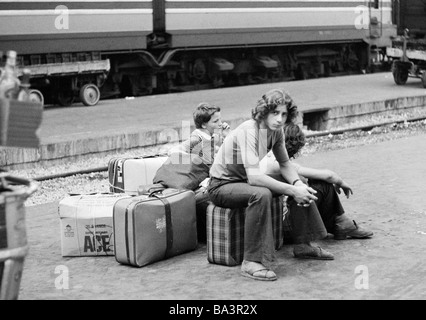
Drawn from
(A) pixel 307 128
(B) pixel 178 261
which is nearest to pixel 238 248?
(B) pixel 178 261

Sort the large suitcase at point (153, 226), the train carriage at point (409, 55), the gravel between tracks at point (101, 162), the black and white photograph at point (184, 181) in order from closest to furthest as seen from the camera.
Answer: the black and white photograph at point (184, 181)
the large suitcase at point (153, 226)
the gravel between tracks at point (101, 162)
the train carriage at point (409, 55)

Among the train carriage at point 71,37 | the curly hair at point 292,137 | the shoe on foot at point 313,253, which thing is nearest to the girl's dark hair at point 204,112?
the curly hair at point 292,137

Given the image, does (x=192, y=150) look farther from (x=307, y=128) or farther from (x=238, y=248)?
(x=307, y=128)

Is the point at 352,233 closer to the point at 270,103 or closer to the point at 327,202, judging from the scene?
the point at 327,202

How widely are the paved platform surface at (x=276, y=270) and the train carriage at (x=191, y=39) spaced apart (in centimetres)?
823

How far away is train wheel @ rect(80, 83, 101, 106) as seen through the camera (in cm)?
1609

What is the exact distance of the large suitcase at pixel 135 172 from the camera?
7.16 meters

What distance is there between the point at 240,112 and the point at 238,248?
27.6 feet

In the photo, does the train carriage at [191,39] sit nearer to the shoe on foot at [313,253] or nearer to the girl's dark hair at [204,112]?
the girl's dark hair at [204,112]

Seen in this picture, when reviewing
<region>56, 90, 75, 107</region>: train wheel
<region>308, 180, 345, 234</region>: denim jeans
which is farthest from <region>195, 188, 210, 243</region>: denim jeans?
<region>56, 90, 75, 107</region>: train wheel

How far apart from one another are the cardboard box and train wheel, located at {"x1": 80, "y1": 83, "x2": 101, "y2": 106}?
9.85m

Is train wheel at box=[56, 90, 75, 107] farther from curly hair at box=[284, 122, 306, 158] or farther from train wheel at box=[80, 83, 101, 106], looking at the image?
curly hair at box=[284, 122, 306, 158]

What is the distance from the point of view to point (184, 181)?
6684 millimetres

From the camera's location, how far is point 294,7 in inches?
792
